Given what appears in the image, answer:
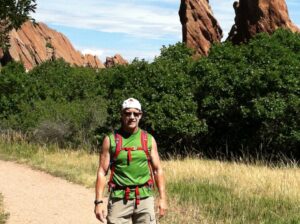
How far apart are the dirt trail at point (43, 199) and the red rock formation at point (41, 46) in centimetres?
6729

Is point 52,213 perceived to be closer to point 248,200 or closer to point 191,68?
point 248,200

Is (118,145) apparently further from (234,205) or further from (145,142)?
(234,205)

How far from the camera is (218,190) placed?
1021 cm

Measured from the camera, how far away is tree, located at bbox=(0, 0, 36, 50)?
844cm

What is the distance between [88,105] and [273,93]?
8.61 m

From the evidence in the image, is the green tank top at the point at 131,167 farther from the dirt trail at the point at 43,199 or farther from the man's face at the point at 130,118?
the dirt trail at the point at 43,199

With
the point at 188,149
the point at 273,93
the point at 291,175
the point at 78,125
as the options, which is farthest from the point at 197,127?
the point at 291,175

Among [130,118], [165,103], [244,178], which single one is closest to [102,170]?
[130,118]

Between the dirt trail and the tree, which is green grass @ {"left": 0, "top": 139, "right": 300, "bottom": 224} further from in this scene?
the tree

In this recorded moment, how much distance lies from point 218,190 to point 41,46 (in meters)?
102

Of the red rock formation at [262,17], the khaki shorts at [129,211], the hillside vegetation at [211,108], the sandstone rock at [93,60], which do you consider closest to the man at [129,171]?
the khaki shorts at [129,211]

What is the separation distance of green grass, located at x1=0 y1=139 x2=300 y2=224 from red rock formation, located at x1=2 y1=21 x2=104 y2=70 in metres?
66.8

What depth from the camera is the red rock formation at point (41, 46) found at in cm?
8956

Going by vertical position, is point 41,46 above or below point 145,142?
above
